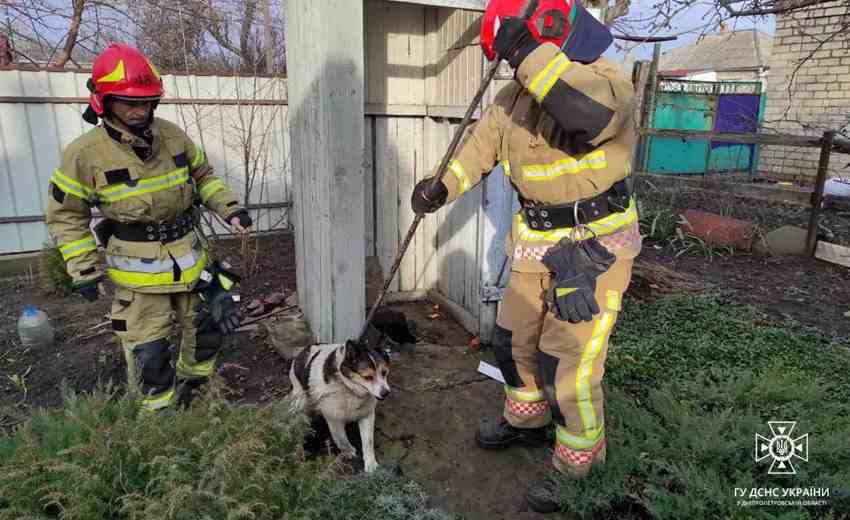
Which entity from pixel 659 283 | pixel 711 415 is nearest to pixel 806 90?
pixel 659 283

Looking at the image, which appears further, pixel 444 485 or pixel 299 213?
pixel 299 213

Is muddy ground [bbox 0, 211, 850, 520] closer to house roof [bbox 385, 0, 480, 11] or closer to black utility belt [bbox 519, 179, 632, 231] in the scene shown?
black utility belt [bbox 519, 179, 632, 231]

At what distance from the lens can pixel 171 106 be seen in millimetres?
6254

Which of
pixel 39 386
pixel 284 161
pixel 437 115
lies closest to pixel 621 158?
pixel 437 115

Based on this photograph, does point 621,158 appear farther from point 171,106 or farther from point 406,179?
point 171,106

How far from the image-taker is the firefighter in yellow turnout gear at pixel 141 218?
2607mm

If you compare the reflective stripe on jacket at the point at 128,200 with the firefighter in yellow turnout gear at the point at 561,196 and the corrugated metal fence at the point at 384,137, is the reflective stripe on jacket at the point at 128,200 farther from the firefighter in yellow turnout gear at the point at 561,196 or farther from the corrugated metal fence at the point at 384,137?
the corrugated metal fence at the point at 384,137

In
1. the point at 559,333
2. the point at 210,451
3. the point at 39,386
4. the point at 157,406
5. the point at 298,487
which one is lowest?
the point at 39,386

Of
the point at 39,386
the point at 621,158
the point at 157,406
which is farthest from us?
the point at 39,386

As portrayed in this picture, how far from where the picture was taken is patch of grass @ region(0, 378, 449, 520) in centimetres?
185

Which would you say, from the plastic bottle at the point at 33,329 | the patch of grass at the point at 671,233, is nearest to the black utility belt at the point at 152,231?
the plastic bottle at the point at 33,329

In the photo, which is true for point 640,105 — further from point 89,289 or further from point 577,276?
point 89,289

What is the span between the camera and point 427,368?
3859mm

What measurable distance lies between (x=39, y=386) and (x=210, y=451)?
2395 mm
